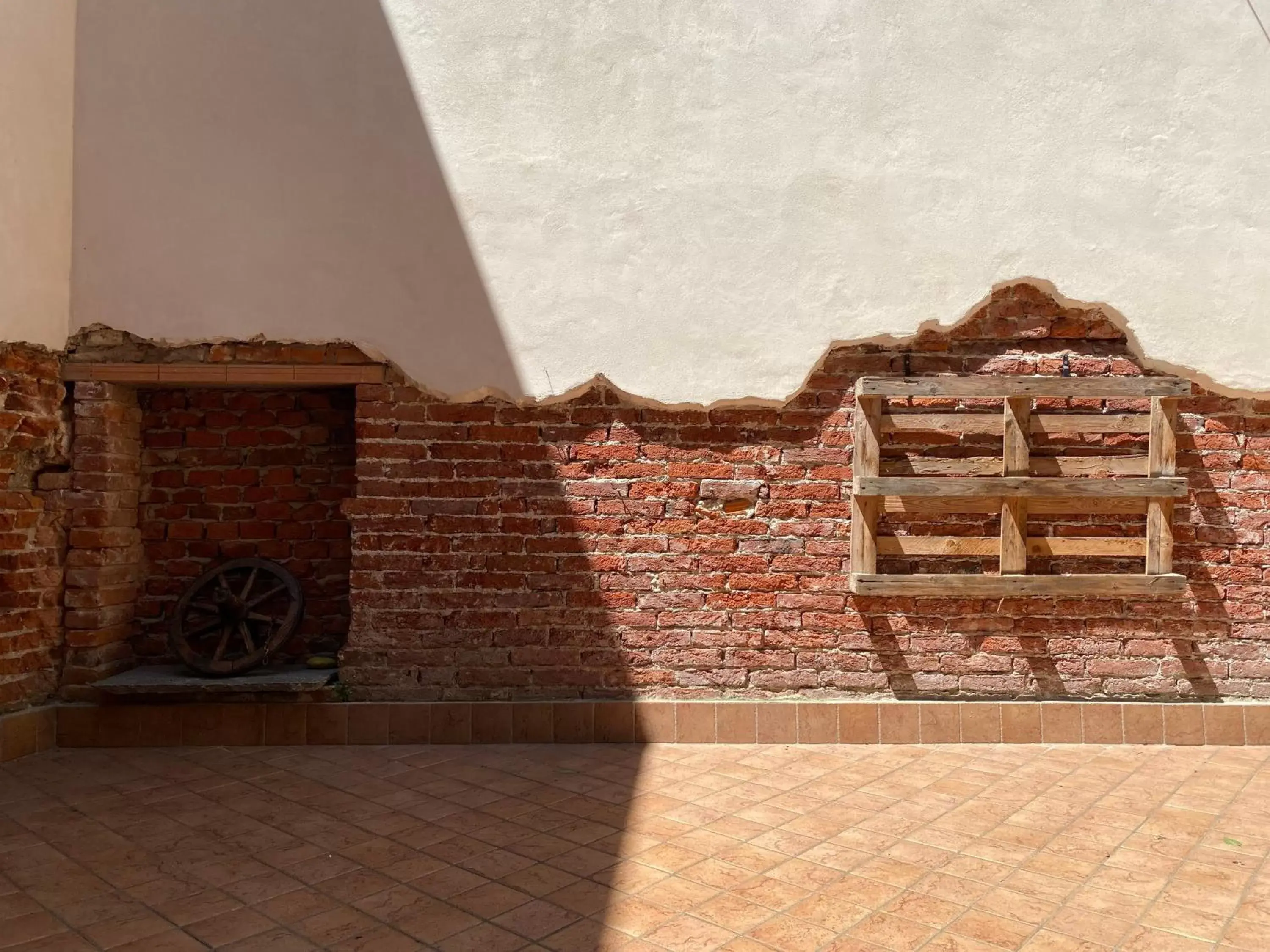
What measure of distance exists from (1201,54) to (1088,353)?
1498 millimetres

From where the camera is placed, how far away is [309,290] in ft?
13.2

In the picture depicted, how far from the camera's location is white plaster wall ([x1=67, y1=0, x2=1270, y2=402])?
4020mm

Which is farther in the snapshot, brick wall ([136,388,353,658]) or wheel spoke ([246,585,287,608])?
brick wall ([136,388,353,658])

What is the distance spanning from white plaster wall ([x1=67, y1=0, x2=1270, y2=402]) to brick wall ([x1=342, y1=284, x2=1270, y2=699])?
204mm

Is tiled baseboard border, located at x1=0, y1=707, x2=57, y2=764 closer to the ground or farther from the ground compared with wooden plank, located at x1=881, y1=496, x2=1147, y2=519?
closer to the ground

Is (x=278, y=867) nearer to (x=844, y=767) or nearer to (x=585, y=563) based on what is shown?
(x=585, y=563)

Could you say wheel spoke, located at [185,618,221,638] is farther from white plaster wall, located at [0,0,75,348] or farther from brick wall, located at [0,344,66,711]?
white plaster wall, located at [0,0,75,348]

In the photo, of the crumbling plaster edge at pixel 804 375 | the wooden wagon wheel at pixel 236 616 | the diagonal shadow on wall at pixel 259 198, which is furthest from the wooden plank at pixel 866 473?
the wooden wagon wheel at pixel 236 616

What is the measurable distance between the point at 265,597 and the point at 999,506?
11.6ft

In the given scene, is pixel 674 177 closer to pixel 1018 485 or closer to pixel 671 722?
pixel 1018 485

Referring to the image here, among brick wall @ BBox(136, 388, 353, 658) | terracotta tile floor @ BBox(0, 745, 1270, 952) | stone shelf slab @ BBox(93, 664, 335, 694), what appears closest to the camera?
terracotta tile floor @ BBox(0, 745, 1270, 952)

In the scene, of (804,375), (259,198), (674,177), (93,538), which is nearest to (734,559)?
(804,375)

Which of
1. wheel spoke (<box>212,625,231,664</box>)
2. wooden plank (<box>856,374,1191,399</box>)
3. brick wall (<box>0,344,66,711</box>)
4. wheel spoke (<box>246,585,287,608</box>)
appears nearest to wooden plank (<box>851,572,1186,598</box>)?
wooden plank (<box>856,374,1191,399</box>)

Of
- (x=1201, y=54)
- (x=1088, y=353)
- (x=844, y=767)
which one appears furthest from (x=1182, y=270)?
(x=844, y=767)
